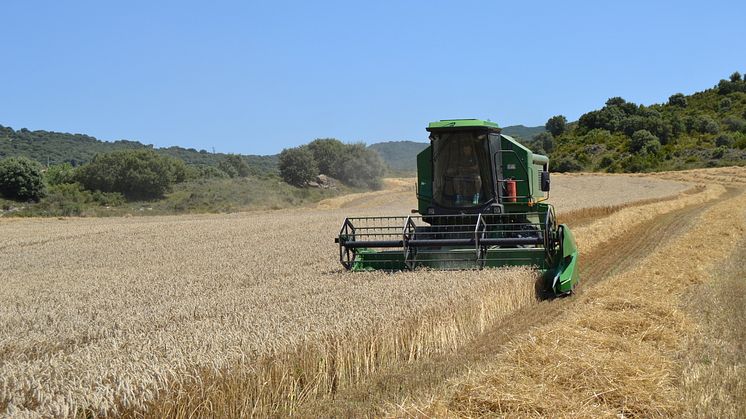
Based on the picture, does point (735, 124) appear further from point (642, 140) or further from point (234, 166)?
point (234, 166)

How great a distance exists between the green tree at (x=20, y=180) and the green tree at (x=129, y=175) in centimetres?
443

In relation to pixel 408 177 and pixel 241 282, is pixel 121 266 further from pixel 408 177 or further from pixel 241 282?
pixel 408 177

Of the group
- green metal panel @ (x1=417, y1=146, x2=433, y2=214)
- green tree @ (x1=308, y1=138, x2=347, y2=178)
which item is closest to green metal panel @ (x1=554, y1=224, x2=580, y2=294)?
green metal panel @ (x1=417, y1=146, x2=433, y2=214)

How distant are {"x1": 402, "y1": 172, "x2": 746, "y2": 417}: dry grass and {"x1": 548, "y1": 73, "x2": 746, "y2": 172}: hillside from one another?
54615 mm

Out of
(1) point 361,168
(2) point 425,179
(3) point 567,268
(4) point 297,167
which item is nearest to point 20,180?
(4) point 297,167

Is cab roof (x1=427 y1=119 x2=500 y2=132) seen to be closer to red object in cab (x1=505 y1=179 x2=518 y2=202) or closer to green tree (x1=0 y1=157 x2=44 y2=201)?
red object in cab (x1=505 y1=179 x2=518 y2=202)

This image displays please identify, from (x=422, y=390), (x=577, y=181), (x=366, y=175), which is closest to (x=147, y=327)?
(x=422, y=390)

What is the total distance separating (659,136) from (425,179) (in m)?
60.4

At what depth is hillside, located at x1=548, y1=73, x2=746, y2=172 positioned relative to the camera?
60062 millimetres

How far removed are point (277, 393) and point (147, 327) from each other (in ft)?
6.67

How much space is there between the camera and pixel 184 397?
4504 millimetres

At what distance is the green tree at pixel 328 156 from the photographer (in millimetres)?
64750

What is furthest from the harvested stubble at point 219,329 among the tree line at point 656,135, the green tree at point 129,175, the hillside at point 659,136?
the hillside at point 659,136

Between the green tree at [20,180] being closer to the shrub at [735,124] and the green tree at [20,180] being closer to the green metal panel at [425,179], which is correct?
the green metal panel at [425,179]
